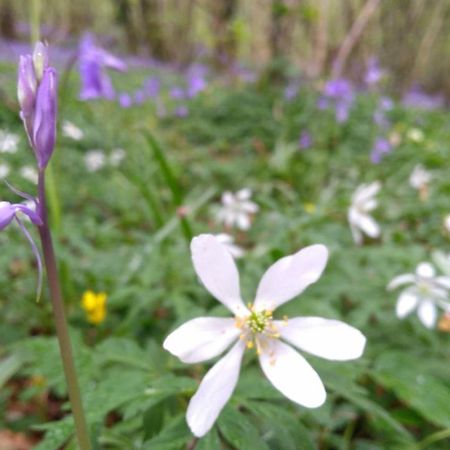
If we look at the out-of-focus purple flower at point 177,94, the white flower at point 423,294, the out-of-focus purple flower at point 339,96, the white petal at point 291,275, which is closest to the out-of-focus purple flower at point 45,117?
the white petal at point 291,275

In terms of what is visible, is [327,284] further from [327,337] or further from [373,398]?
[327,337]

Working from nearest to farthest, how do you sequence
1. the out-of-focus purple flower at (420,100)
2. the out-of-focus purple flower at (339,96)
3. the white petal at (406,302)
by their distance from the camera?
1. the white petal at (406,302)
2. the out-of-focus purple flower at (339,96)
3. the out-of-focus purple flower at (420,100)

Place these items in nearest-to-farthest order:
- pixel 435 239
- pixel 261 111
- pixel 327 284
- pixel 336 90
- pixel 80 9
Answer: pixel 327 284 → pixel 435 239 → pixel 336 90 → pixel 261 111 → pixel 80 9

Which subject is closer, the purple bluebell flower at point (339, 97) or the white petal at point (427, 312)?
the white petal at point (427, 312)

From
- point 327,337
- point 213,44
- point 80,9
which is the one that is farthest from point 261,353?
point 80,9

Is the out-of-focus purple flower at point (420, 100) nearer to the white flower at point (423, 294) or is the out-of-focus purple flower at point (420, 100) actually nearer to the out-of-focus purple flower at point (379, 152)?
the out-of-focus purple flower at point (379, 152)

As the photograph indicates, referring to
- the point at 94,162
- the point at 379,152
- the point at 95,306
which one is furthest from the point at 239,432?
the point at 379,152

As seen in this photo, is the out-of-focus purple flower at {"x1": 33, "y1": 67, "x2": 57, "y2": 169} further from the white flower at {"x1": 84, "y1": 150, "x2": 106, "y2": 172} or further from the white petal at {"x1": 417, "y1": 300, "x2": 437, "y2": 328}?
the white flower at {"x1": 84, "y1": 150, "x2": 106, "y2": 172}
